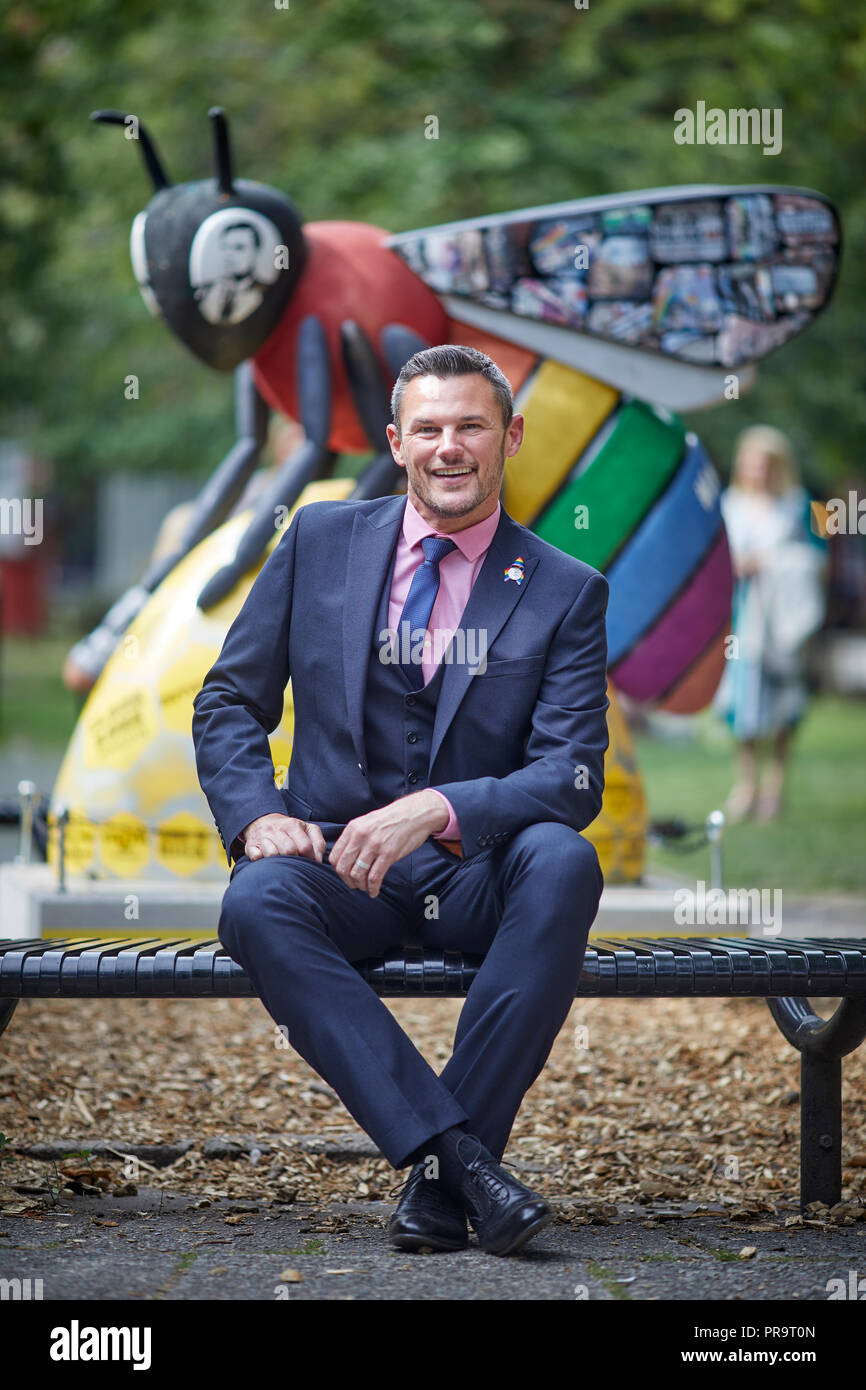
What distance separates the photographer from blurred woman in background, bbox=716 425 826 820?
1116cm

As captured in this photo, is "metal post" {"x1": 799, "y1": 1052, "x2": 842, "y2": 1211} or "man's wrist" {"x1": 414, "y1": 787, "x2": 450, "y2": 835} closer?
"man's wrist" {"x1": 414, "y1": 787, "x2": 450, "y2": 835}

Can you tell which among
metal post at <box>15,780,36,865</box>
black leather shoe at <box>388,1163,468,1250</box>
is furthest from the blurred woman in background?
black leather shoe at <box>388,1163,468,1250</box>

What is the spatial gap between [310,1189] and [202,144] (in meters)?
11.8

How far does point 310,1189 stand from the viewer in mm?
3900

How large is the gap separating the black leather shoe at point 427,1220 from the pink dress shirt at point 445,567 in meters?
1.07

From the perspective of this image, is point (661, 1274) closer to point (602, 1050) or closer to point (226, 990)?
point (226, 990)

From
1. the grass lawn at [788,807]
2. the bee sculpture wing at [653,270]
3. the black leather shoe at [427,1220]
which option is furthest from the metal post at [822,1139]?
the grass lawn at [788,807]

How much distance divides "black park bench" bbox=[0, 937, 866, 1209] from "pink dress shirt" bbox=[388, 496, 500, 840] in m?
0.68

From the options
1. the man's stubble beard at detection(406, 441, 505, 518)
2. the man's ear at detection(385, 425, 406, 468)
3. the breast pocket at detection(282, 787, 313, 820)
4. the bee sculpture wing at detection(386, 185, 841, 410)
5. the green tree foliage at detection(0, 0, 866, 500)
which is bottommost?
the breast pocket at detection(282, 787, 313, 820)

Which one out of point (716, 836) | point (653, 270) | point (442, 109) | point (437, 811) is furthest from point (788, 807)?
point (437, 811)

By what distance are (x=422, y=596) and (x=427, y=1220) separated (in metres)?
1.23

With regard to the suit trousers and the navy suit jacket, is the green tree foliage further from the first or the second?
the suit trousers

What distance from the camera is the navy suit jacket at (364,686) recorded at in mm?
3441

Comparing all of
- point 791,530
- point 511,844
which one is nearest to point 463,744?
point 511,844
